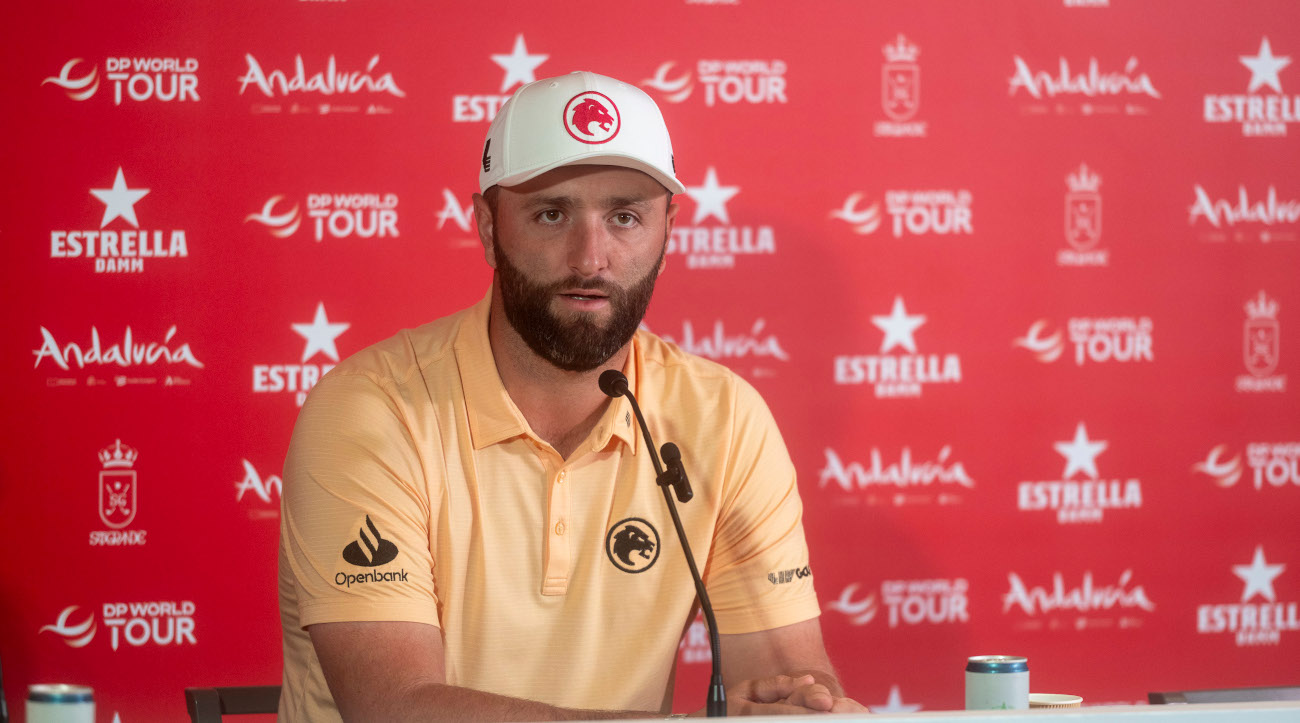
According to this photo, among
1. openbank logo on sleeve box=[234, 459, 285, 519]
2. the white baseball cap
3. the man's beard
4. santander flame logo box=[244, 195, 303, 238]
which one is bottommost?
openbank logo on sleeve box=[234, 459, 285, 519]

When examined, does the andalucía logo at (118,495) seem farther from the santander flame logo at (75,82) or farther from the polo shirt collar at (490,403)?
the polo shirt collar at (490,403)

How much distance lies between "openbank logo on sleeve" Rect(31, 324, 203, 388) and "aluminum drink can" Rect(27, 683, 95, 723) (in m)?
1.75

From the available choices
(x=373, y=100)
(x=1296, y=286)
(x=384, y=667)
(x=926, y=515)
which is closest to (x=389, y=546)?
(x=384, y=667)

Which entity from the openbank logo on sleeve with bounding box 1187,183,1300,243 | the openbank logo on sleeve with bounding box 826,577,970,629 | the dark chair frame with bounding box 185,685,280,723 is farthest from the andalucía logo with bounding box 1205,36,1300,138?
the dark chair frame with bounding box 185,685,280,723

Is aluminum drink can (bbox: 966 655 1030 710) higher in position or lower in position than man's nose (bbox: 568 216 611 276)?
lower

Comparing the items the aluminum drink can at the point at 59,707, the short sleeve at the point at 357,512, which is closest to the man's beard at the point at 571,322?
the short sleeve at the point at 357,512

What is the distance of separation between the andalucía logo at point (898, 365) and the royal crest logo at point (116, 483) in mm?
1575

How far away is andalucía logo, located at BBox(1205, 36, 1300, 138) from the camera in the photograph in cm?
297

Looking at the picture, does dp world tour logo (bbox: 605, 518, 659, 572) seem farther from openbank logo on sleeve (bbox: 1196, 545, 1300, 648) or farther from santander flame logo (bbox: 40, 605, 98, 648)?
openbank logo on sleeve (bbox: 1196, 545, 1300, 648)

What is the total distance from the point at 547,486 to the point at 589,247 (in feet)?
1.12

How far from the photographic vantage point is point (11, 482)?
2635 mm

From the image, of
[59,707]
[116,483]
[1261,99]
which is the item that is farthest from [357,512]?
[1261,99]

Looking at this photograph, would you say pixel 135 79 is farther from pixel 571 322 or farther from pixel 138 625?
pixel 571 322

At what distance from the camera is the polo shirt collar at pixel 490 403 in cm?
173
